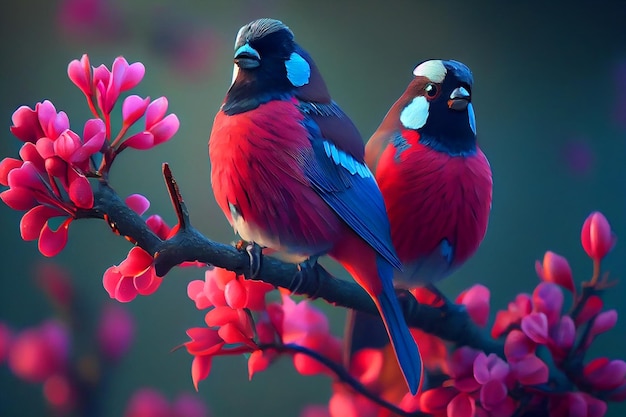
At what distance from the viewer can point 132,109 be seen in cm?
104

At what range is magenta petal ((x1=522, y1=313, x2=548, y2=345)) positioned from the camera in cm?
116

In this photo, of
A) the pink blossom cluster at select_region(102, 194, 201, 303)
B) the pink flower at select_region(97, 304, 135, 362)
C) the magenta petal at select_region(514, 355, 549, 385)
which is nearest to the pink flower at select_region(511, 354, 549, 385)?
the magenta petal at select_region(514, 355, 549, 385)

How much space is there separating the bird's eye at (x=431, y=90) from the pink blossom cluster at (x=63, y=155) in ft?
1.70

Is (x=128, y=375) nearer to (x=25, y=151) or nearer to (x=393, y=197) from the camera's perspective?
(x=25, y=151)

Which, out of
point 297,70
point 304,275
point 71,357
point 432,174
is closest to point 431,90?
point 432,174

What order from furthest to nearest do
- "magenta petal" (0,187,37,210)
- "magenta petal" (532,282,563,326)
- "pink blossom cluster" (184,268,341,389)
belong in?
"magenta petal" (532,282,563,326), "pink blossom cluster" (184,268,341,389), "magenta petal" (0,187,37,210)

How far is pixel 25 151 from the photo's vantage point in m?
0.93

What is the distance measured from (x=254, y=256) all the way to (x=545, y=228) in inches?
30.9

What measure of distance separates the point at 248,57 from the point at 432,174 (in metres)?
0.42

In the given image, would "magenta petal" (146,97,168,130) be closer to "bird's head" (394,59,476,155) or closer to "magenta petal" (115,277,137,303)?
"magenta petal" (115,277,137,303)

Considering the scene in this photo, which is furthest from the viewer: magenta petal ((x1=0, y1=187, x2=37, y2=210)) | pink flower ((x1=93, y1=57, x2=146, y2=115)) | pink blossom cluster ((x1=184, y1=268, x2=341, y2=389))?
pink blossom cluster ((x1=184, y1=268, x2=341, y2=389))

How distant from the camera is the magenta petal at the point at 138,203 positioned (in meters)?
1.10

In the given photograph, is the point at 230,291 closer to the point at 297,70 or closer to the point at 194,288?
the point at 194,288

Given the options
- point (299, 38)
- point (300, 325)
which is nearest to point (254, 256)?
point (300, 325)
